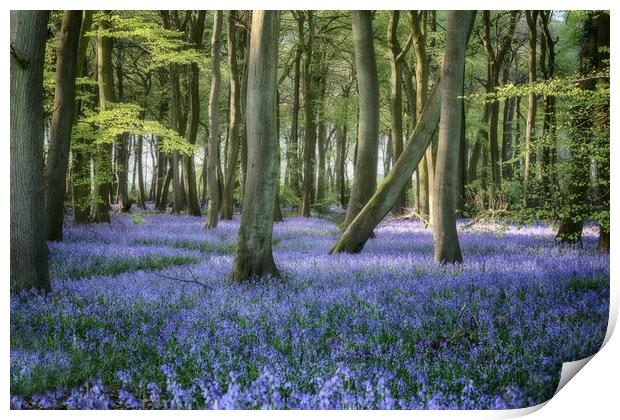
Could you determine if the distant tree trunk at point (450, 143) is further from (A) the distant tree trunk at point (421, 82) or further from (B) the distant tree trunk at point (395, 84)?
(B) the distant tree trunk at point (395, 84)

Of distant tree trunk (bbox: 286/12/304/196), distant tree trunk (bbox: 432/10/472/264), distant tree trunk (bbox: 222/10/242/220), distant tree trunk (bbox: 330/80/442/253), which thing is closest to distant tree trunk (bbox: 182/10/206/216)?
distant tree trunk (bbox: 222/10/242/220)

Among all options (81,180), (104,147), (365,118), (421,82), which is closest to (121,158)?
(104,147)

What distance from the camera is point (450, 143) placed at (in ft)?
19.7

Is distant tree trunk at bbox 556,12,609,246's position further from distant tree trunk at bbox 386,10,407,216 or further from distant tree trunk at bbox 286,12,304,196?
distant tree trunk at bbox 386,10,407,216

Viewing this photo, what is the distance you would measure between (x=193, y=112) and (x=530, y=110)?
5.97m

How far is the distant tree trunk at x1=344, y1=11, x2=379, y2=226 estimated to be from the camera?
774cm

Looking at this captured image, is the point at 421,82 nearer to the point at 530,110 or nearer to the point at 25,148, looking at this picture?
the point at 530,110

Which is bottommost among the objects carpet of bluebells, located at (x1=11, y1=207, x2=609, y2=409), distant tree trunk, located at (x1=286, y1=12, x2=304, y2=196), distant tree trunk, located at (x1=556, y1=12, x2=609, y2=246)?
carpet of bluebells, located at (x1=11, y1=207, x2=609, y2=409)

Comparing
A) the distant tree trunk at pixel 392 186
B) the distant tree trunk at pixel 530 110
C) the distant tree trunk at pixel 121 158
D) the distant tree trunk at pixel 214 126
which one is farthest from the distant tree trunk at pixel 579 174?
the distant tree trunk at pixel 121 158

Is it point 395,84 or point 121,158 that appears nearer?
point 121,158

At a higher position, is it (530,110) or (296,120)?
(296,120)

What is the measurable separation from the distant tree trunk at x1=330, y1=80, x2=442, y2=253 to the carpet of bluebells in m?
1.08
